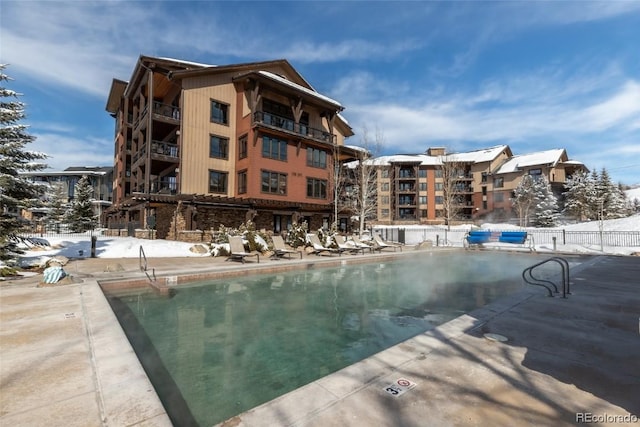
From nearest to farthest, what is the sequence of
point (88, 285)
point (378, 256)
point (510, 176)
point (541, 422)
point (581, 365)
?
point (541, 422) < point (581, 365) < point (88, 285) < point (378, 256) < point (510, 176)

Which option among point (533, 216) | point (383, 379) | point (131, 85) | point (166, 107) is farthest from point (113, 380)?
point (533, 216)

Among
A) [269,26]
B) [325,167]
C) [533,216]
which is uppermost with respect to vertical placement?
[269,26]

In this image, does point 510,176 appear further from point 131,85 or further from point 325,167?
point 131,85

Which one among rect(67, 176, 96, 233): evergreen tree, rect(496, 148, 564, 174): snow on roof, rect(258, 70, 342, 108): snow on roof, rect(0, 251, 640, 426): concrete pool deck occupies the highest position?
rect(258, 70, 342, 108): snow on roof

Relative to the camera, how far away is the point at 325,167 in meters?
28.1

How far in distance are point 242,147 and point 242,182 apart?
9.28 feet

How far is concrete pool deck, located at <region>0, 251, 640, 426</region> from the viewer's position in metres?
2.38

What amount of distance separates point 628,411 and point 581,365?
87 centimetres

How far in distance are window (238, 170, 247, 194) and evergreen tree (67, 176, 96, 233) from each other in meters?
25.9

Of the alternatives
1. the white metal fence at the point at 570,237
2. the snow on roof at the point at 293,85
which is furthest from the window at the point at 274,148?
the white metal fence at the point at 570,237

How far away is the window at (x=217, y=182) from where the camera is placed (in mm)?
22938

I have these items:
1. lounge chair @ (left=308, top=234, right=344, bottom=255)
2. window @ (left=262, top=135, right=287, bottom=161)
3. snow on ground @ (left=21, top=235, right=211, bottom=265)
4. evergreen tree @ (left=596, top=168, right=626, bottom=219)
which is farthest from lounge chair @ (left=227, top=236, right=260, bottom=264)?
evergreen tree @ (left=596, top=168, right=626, bottom=219)

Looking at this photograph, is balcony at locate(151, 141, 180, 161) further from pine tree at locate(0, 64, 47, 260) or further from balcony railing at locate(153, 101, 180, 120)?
pine tree at locate(0, 64, 47, 260)

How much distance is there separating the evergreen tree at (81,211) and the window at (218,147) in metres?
25.2
